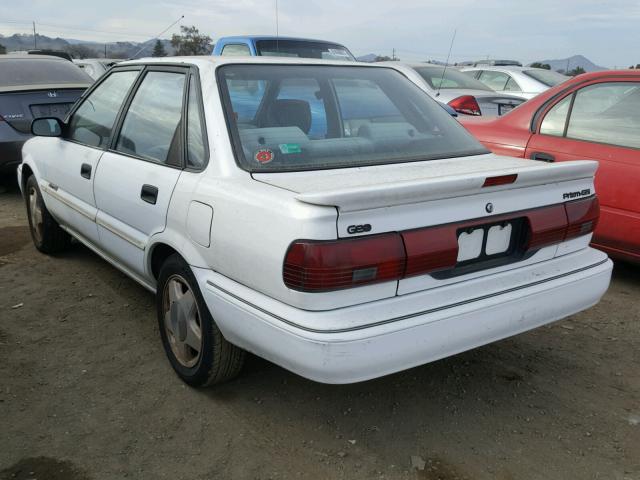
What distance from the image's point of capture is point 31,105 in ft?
22.7

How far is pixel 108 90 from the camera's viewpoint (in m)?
4.00

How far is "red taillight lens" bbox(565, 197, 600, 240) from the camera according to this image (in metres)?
2.81

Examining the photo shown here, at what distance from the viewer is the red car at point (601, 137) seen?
4148 millimetres

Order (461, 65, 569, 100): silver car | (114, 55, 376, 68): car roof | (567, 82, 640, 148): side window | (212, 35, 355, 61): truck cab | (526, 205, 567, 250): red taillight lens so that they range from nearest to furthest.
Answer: (526, 205, 567, 250): red taillight lens < (114, 55, 376, 68): car roof < (567, 82, 640, 148): side window < (212, 35, 355, 61): truck cab < (461, 65, 569, 100): silver car

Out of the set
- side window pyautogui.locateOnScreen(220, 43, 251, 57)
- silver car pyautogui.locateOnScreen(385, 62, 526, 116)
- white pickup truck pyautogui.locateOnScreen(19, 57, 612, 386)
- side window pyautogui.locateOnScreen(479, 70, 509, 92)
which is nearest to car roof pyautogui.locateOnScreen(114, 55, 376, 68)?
white pickup truck pyautogui.locateOnScreen(19, 57, 612, 386)

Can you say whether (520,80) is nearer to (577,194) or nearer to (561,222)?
(577,194)

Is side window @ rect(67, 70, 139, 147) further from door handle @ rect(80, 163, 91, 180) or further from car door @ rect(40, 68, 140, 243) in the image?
door handle @ rect(80, 163, 91, 180)

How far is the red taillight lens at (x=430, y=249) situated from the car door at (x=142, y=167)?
4.02 ft

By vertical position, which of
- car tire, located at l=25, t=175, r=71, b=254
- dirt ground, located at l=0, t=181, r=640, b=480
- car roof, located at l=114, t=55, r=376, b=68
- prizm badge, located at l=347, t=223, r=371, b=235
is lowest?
dirt ground, located at l=0, t=181, r=640, b=480

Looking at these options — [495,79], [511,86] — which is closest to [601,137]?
[511,86]

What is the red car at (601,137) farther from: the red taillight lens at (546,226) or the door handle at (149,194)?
the door handle at (149,194)

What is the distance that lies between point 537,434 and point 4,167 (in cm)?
632

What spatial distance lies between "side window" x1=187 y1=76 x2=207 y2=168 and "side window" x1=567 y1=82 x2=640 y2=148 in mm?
2873

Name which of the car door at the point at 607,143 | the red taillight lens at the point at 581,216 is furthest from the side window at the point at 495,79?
the red taillight lens at the point at 581,216
